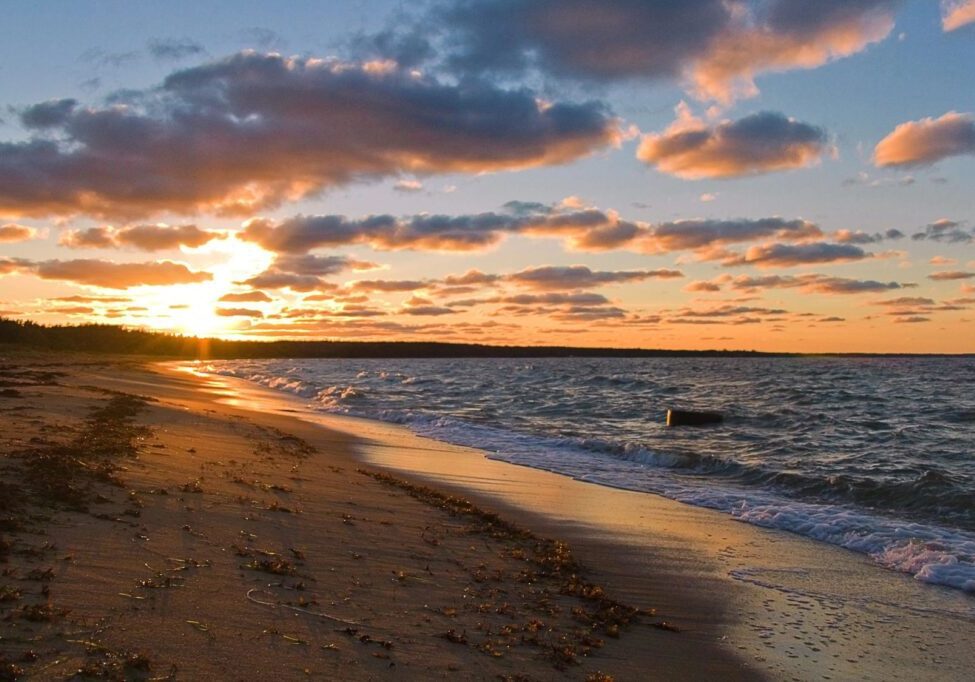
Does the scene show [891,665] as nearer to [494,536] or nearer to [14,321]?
[494,536]

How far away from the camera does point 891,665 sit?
6.59 m

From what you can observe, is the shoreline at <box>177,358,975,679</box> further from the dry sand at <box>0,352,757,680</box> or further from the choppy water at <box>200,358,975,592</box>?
the choppy water at <box>200,358,975,592</box>

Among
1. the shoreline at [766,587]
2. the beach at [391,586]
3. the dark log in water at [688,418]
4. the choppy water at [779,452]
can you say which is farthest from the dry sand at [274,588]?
the dark log in water at [688,418]

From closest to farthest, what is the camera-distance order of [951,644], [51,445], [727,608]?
[951,644] < [727,608] < [51,445]

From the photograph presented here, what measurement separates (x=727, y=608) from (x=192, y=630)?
5.51m

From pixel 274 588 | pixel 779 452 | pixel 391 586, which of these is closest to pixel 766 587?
pixel 391 586

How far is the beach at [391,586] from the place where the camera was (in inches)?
203

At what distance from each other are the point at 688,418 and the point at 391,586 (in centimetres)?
2460

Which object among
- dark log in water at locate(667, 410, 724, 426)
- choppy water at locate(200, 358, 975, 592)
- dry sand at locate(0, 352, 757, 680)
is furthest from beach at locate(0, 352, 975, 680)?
dark log in water at locate(667, 410, 724, 426)

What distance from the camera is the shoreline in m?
6.78

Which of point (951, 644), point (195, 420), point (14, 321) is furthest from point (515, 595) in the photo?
point (14, 321)

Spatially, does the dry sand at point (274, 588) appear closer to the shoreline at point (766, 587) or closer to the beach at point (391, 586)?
the beach at point (391, 586)

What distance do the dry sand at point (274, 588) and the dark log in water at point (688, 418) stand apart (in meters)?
19.5

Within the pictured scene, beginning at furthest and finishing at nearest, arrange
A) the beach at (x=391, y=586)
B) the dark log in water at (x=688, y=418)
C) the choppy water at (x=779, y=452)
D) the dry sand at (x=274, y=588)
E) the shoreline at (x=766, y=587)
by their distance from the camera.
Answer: the dark log in water at (x=688, y=418)
the choppy water at (x=779, y=452)
the shoreline at (x=766, y=587)
the beach at (x=391, y=586)
the dry sand at (x=274, y=588)
